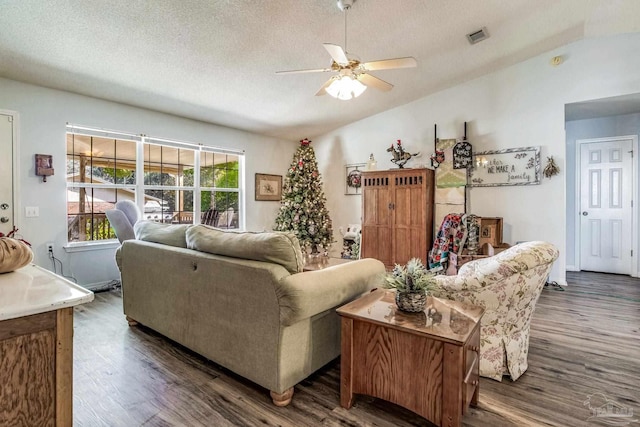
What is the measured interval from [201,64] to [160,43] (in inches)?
19.9

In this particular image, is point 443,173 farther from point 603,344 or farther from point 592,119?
point 603,344

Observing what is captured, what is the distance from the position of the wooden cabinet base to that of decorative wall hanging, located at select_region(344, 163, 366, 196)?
522 cm

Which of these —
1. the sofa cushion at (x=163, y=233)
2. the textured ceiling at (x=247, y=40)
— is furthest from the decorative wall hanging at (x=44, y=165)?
the sofa cushion at (x=163, y=233)

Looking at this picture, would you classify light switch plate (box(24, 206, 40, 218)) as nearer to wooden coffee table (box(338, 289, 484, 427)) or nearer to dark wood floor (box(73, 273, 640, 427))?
dark wood floor (box(73, 273, 640, 427))

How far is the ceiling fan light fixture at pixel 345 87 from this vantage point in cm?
290

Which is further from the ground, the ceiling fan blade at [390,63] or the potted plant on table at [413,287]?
the ceiling fan blade at [390,63]

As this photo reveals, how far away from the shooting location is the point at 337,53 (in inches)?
99.4

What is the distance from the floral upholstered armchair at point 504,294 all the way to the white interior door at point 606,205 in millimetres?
4418

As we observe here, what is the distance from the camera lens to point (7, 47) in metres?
2.91

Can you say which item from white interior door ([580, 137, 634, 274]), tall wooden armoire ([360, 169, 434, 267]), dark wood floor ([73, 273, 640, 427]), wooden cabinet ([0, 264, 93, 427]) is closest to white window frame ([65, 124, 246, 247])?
dark wood floor ([73, 273, 640, 427])

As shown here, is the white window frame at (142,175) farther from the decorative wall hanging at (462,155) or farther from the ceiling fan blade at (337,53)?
the decorative wall hanging at (462,155)

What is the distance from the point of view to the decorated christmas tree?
18.8 ft

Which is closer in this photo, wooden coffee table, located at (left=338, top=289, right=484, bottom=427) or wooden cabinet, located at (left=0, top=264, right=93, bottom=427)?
wooden cabinet, located at (left=0, top=264, right=93, bottom=427)

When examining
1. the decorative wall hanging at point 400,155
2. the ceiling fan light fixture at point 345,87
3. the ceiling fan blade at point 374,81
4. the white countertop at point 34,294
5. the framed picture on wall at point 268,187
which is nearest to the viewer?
the white countertop at point 34,294
